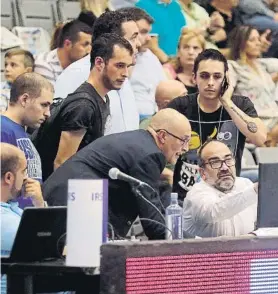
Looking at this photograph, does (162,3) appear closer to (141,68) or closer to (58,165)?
(141,68)

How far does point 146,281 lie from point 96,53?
2563 millimetres

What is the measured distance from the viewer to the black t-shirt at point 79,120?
19.7 feet

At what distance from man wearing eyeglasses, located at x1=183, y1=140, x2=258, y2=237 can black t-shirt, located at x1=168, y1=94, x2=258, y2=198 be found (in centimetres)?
40

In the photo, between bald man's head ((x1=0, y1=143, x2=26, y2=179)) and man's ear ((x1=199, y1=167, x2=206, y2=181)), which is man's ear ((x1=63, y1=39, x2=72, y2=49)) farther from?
bald man's head ((x1=0, y1=143, x2=26, y2=179))

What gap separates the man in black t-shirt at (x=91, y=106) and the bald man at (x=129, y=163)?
261mm

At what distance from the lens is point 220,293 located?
13.6 ft

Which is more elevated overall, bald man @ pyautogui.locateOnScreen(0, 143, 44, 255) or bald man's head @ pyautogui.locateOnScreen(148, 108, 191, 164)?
bald man's head @ pyautogui.locateOnScreen(148, 108, 191, 164)

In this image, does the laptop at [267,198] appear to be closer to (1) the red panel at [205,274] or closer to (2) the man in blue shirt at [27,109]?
(1) the red panel at [205,274]

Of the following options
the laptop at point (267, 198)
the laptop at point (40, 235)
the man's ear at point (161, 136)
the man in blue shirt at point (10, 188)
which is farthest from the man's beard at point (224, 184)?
the laptop at point (40, 235)

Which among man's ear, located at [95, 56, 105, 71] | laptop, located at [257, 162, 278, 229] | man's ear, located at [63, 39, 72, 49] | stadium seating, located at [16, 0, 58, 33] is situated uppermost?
stadium seating, located at [16, 0, 58, 33]

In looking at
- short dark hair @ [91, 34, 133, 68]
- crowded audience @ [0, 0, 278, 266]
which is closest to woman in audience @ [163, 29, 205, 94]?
crowded audience @ [0, 0, 278, 266]

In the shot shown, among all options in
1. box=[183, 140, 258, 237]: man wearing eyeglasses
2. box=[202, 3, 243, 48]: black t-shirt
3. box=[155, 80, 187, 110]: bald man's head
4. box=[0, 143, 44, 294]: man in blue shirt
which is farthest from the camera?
box=[202, 3, 243, 48]: black t-shirt

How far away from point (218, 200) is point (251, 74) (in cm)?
317

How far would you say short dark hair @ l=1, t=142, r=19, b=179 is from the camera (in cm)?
475
